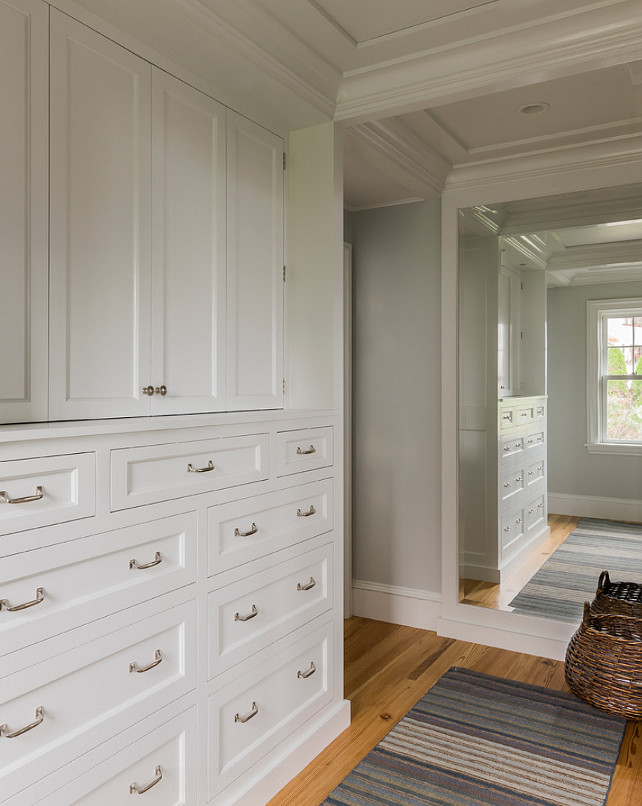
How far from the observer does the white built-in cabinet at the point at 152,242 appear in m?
1.76

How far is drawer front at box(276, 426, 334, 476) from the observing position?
7.36 feet

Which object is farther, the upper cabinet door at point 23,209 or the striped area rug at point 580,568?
the striped area rug at point 580,568

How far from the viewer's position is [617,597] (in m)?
3.12

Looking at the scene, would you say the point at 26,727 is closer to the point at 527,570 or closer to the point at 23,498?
the point at 23,498

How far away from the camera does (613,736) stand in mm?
2531

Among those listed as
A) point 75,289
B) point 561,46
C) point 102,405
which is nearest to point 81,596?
point 102,405

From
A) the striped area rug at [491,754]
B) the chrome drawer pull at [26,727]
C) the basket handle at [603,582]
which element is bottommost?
the striped area rug at [491,754]

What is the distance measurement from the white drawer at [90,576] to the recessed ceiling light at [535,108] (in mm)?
2248

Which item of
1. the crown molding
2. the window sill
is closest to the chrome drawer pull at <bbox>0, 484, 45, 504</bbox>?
the crown molding

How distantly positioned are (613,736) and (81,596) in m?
2.16

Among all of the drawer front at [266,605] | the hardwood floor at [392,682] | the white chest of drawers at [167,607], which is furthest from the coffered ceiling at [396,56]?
the hardwood floor at [392,682]

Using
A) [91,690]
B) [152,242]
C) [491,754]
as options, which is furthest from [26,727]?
[491,754]

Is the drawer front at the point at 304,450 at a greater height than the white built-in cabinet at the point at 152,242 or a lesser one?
lesser

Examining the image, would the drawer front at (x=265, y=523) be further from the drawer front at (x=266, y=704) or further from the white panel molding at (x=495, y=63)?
the white panel molding at (x=495, y=63)
